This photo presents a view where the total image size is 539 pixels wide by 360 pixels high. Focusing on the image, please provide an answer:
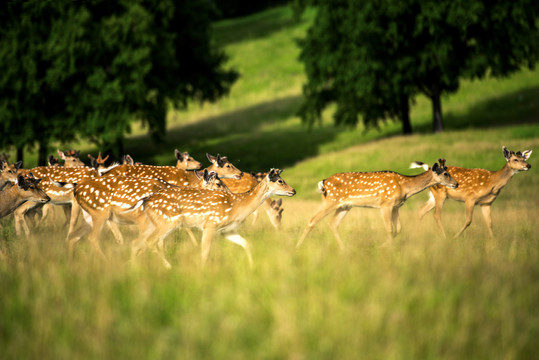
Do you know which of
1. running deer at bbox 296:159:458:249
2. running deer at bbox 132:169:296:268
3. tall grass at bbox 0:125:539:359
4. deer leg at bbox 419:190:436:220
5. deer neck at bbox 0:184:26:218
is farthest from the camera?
deer leg at bbox 419:190:436:220

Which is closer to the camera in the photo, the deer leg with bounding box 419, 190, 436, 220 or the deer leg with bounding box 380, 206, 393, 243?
the deer leg with bounding box 380, 206, 393, 243

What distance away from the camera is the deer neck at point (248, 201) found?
952 centimetres

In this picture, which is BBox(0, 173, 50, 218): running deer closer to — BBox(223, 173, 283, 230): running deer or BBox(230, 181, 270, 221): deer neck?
BBox(230, 181, 270, 221): deer neck

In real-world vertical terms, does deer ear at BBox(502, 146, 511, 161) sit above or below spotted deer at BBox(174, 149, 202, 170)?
below

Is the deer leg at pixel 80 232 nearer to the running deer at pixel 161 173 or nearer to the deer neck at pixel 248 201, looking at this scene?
the running deer at pixel 161 173

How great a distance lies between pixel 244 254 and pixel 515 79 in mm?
36109

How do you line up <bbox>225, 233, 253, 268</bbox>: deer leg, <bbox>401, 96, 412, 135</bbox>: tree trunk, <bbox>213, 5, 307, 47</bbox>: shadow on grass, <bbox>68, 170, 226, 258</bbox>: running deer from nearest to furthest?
1. <bbox>225, 233, 253, 268</bbox>: deer leg
2. <bbox>68, 170, 226, 258</bbox>: running deer
3. <bbox>401, 96, 412, 135</bbox>: tree trunk
4. <bbox>213, 5, 307, 47</bbox>: shadow on grass

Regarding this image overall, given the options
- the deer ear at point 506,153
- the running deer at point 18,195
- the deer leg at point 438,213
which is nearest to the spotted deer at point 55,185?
the running deer at point 18,195

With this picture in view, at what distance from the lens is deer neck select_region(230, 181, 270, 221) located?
9.52 m

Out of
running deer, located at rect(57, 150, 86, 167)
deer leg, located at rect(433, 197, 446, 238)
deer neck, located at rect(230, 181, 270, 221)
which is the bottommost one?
deer leg, located at rect(433, 197, 446, 238)

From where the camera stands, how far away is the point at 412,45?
29531 millimetres

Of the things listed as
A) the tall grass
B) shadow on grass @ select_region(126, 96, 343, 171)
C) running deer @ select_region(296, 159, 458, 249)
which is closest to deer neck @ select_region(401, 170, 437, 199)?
running deer @ select_region(296, 159, 458, 249)

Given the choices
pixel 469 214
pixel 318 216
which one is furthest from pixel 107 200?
pixel 469 214

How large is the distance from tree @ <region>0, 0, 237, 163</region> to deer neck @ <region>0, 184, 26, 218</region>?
1539cm
